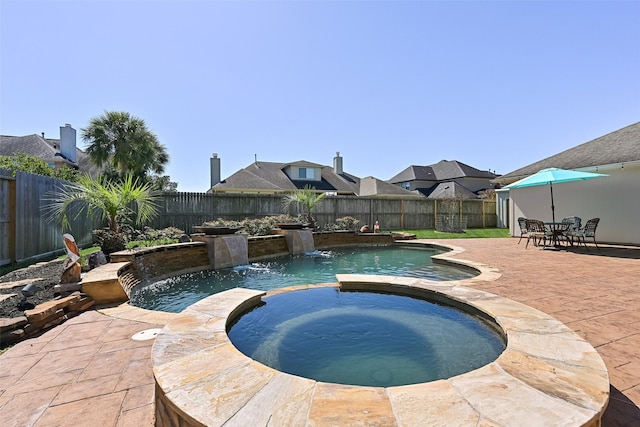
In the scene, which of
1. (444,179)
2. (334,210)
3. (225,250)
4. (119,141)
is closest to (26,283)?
(225,250)

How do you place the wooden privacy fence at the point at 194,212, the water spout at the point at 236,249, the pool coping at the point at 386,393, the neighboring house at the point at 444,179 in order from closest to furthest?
the pool coping at the point at 386,393 → the wooden privacy fence at the point at 194,212 → the water spout at the point at 236,249 → the neighboring house at the point at 444,179

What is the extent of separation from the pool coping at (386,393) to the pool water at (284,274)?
2.93 metres

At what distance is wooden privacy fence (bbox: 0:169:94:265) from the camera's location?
20.1 ft

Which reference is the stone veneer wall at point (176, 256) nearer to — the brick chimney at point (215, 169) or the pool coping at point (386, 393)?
the pool coping at point (386, 393)

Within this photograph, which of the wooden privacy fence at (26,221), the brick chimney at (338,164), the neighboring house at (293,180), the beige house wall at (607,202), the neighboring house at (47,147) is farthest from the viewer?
the brick chimney at (338,164)

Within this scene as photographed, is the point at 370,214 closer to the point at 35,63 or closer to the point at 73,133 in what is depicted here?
the point at 35,63

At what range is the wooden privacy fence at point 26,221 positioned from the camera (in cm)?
611

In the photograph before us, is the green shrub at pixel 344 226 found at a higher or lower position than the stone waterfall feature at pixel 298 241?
higher

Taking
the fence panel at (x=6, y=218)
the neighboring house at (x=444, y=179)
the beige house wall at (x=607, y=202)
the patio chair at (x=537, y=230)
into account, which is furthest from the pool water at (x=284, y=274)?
the neighboring house at (x=444, y=179)

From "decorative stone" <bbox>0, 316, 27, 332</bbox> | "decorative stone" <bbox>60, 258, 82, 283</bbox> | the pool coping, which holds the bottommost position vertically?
"decorative stone" <bbox>0, 316, 27, 332</bbox>

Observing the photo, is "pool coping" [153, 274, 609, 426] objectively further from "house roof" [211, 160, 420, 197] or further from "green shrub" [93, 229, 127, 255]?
"house roof" [211, 160, 420, 197]

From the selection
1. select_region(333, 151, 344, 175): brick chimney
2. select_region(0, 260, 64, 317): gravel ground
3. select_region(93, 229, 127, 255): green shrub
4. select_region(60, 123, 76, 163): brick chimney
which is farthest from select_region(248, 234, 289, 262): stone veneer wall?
select_region(60, 123, 76, 163): brick chimney

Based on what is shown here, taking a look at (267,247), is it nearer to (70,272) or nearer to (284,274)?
(284,274)

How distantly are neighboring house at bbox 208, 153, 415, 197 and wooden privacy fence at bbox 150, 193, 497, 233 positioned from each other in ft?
25.7
